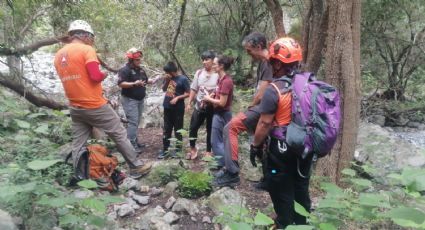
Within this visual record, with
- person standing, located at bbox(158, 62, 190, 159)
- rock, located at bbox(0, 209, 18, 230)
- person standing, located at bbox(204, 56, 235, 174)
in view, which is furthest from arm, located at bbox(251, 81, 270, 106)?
rock, located at bbox(0, 209, 18, 230)

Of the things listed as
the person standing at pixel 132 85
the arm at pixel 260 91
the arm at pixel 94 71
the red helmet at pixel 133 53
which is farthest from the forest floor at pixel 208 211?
the red helmet at pixel 133 53

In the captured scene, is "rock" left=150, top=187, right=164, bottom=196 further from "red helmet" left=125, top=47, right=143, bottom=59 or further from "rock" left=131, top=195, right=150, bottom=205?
"red helmet" left=125, top=47, right=143, bottom=59

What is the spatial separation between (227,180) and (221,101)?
102 cm

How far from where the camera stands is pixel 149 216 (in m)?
4.20

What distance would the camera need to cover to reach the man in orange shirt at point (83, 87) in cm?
444

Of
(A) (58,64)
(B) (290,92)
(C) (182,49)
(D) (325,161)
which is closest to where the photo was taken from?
(B) (290,92)

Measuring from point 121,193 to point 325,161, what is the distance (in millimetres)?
2503

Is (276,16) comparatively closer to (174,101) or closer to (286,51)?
(174,101)

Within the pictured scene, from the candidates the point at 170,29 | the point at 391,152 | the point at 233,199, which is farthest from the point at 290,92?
the point at 170,29

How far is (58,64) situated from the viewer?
4.51 metres

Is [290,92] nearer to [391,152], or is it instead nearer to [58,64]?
[58,64]

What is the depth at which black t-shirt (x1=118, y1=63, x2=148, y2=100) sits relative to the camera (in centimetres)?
624

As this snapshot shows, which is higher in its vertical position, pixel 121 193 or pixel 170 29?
pixel 170 29

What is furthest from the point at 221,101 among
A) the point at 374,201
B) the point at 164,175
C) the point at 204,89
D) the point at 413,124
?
the point at 413,124
